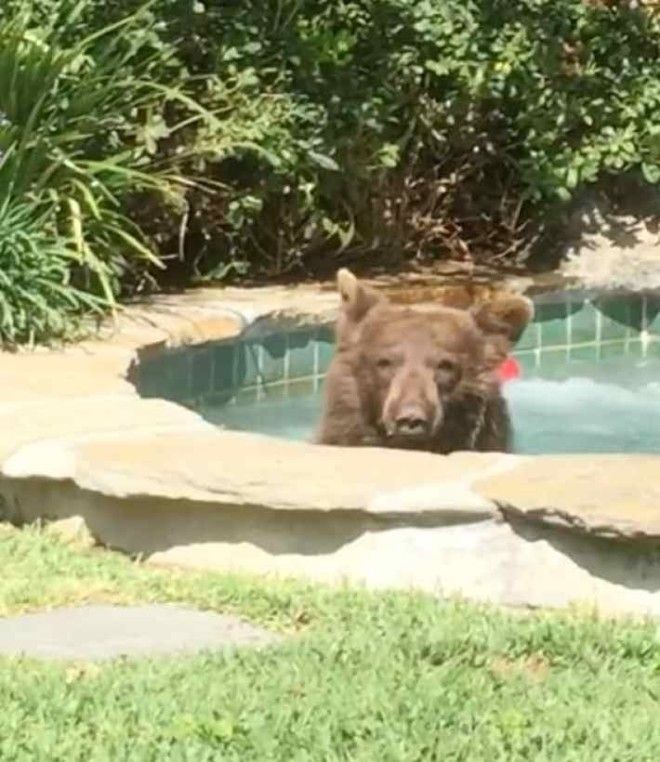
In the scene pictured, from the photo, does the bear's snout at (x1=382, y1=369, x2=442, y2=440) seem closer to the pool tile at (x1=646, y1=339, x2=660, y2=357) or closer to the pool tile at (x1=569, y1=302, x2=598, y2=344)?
the pool tile at (x1=569, y1=302, x2=598, y2=344)

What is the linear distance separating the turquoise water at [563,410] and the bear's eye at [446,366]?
5.88ft

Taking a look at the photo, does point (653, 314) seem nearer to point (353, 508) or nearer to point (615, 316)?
point (615, 316)

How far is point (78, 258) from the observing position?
905cm

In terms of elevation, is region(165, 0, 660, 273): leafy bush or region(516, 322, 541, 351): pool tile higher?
region(165, 0, 660, 273): leafy bush

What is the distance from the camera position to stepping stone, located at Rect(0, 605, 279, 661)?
5137 mm

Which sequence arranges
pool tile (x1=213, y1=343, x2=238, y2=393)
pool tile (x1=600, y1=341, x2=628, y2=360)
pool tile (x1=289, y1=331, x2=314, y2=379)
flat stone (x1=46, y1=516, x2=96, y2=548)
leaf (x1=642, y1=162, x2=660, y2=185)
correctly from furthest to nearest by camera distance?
leaf (x1=642, y1=162, x2=660, y2=185)
pool tile (x1=600, y1=341, x2=628, y2=360)
pool tile (x1=289, y1=331, x2=314, y2=379)
pool tile (x1=213, y1=343, x2=238, y2=393)
flat stone (x1=46, y1=516, x2=96, y2=548)

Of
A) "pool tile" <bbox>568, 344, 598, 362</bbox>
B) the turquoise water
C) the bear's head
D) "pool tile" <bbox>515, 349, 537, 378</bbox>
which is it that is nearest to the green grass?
the bear's head

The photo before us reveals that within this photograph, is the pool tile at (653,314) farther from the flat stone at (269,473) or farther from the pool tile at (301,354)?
the flat stone at (269,473)

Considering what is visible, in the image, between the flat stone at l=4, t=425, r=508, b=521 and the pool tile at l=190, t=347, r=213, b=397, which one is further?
the pool tile at l=190, t=347, r=213, b=397

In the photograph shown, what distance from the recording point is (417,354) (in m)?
7.12

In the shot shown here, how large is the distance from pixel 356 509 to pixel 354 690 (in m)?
1.10

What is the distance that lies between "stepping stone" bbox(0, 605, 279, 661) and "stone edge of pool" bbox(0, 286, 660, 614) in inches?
20.3

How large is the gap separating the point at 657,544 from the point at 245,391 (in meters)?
4.73

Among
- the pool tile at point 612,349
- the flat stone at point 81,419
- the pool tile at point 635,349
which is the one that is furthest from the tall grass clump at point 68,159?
the pool tile at point 635,349
